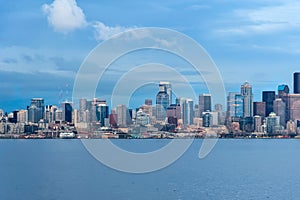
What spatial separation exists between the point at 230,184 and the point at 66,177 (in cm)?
1489

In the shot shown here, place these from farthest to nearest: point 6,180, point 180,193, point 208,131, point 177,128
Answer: point 208,131, point 177,128, point 6,180, point 180,193

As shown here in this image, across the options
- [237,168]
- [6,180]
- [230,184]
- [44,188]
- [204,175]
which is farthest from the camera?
[237,168]

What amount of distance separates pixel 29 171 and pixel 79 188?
19.7m

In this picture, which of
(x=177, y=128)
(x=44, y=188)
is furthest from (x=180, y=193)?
(x=177, y=128)

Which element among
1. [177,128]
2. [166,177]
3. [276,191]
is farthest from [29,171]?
[177,128]

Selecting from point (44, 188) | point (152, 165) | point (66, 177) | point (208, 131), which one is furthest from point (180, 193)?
point (208, 131)

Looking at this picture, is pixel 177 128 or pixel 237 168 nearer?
pixel 237 168

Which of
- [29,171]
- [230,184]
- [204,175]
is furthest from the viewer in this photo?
[29,171]

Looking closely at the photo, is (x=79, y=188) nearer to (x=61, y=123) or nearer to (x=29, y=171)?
(x=29, y=171)

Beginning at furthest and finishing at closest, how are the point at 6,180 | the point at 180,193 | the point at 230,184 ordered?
the point at 6,180 → the point at 230,184 → the point at 180,193

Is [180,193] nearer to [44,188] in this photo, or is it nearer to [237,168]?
[44,188]

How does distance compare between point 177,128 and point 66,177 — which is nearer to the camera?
point 66,177

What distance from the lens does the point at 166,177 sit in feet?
188

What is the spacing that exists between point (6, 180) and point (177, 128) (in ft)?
297
